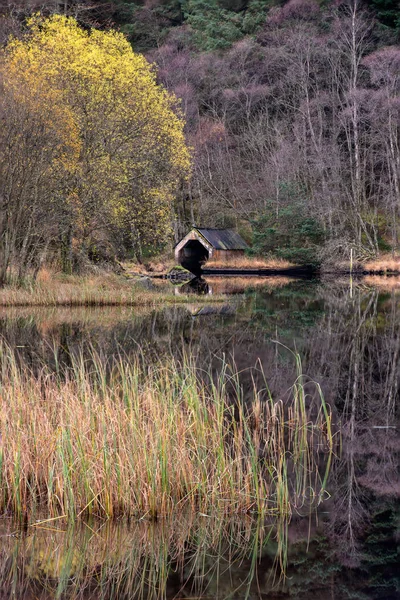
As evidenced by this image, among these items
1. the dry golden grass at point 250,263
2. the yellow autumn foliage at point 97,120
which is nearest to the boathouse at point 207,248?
the dry golden grass at point 250,263

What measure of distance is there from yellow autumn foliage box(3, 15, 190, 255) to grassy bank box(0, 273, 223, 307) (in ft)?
8.37

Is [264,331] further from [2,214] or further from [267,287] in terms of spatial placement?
[267,287]

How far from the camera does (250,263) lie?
52062 mm

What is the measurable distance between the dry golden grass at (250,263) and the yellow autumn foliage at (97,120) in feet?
64.6

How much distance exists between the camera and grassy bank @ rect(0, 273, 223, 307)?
23953 millimetres

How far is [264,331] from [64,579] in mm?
14712

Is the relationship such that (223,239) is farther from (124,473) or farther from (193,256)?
(124,473)

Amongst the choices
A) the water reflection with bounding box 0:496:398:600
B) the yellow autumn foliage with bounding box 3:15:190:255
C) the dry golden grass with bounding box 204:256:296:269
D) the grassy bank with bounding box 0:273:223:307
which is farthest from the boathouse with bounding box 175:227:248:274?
the water reflection with bounding box 0:496:398:600

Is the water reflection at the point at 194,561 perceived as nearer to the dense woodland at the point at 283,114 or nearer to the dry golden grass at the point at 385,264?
the dense woodland at the point at 283,114

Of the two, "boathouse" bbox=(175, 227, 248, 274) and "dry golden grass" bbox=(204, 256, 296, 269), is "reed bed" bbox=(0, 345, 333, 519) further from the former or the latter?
"dry golden grass" bbox=(204, 256, 296, 269)

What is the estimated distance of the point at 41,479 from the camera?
253 inches

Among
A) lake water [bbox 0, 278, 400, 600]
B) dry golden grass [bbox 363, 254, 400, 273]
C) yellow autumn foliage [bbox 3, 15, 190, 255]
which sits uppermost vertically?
yellow autumn foliage [bbox 3, 15, 190, 255]

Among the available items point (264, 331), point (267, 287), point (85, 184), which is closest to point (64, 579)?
point (264, 331)

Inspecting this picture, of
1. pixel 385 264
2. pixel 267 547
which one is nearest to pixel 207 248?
pixel 385 264
